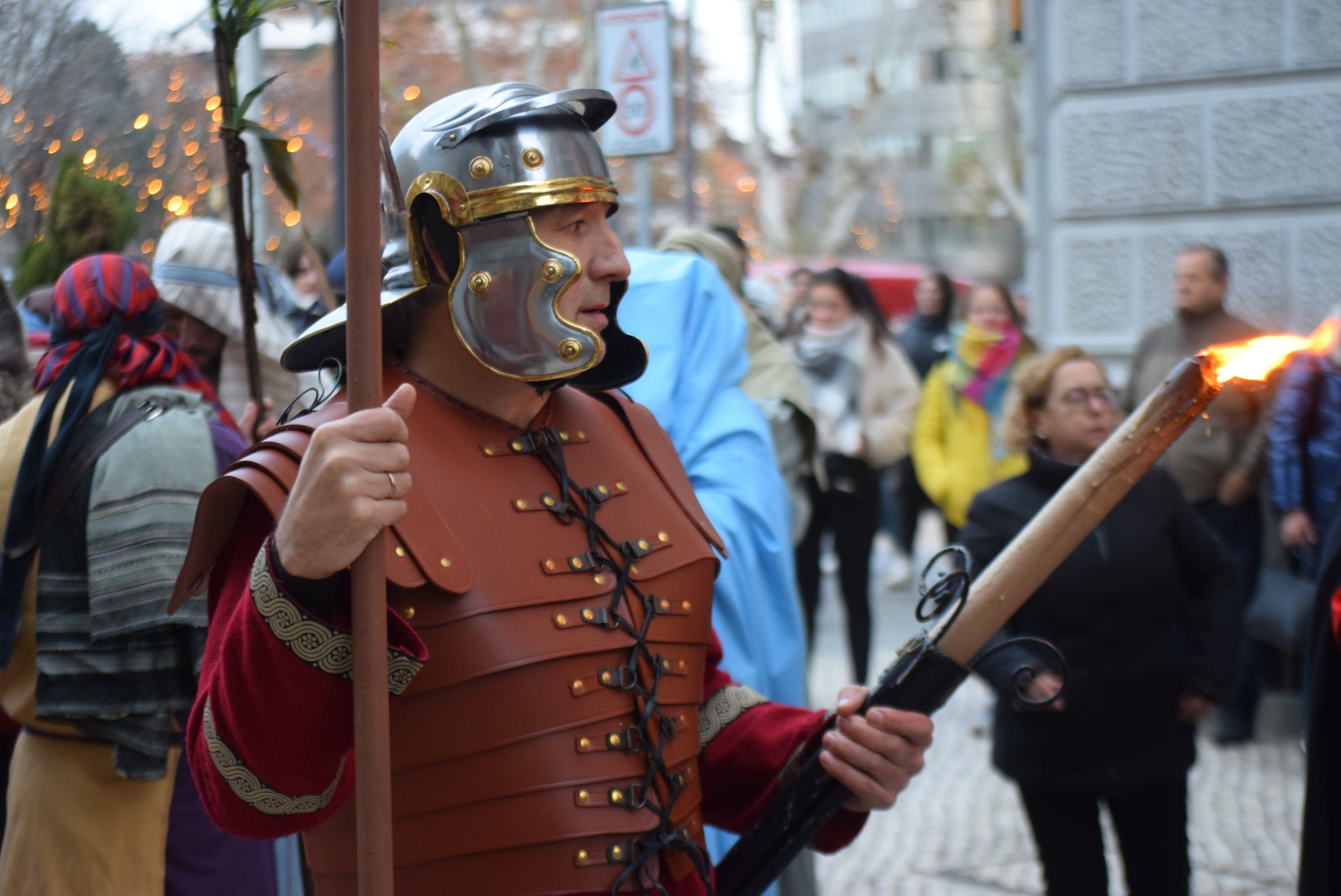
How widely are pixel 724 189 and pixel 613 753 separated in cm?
3393

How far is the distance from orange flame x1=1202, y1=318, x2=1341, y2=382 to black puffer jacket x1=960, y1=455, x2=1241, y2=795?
1264 mm

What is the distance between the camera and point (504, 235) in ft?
6.52

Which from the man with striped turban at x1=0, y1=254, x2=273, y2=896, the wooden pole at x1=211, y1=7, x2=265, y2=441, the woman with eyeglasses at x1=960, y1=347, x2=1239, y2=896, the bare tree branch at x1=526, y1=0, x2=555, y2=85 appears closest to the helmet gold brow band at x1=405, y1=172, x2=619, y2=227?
the wooden pole at x1=211, y1=7, x2=265, y2=441

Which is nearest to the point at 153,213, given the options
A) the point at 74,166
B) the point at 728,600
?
the point at 74,166

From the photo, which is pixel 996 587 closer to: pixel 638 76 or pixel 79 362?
pixel 79 362

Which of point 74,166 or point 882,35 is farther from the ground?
point 882,35

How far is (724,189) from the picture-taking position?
35.2 meters

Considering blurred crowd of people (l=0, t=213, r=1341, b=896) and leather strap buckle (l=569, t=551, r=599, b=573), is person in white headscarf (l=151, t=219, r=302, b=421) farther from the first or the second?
leather strap buckle (l=569, t=551, r=599, b=573)

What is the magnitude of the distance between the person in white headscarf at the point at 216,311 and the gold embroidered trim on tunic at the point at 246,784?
6.76 feet

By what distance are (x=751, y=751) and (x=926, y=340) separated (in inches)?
264

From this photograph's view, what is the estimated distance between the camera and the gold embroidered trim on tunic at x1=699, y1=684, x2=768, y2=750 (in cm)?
225

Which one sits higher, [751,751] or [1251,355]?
[1251,355]

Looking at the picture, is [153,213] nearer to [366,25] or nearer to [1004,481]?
[1004,481]

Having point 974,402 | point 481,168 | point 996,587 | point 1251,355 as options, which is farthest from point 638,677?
point 974,402
